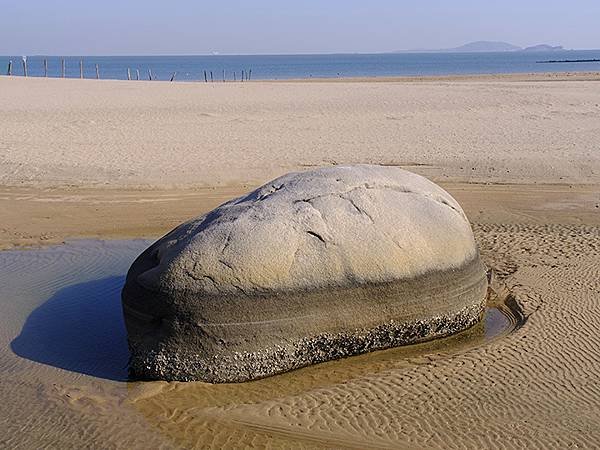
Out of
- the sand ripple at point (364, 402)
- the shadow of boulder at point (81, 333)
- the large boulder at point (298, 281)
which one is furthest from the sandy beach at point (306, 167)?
the large boulder at point (298, 281)

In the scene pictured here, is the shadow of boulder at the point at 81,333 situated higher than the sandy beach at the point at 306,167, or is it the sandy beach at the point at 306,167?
the sandy beach at the point at 306,167

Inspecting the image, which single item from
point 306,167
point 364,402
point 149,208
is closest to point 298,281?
point 364,402

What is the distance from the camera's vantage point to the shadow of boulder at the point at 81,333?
24.1 feet

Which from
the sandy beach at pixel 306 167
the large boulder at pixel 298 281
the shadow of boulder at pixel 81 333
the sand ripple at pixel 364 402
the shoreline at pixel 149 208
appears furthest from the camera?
the shoreline at pixel 149 208

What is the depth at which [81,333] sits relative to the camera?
8109 mm

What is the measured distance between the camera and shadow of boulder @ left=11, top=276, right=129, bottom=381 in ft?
24.1

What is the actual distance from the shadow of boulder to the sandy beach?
0.39 ft

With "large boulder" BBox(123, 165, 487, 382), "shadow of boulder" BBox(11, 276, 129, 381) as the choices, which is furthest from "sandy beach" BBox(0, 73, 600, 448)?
"large boulder" BBox(123, 165, 487, 382)

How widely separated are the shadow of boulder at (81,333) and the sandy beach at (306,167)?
0.12m

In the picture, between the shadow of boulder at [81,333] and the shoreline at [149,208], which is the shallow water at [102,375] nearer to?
the shadow of boulder at [81,333]

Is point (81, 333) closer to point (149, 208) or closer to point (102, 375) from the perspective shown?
point (102, 375)

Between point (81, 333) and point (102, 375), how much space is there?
1.20m

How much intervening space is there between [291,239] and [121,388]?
79.5 inches

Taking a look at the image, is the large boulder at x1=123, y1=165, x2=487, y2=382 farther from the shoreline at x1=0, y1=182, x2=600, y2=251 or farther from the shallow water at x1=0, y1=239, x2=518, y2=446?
the shoreline at x1=0, y1=182, x2=600, y2=251
